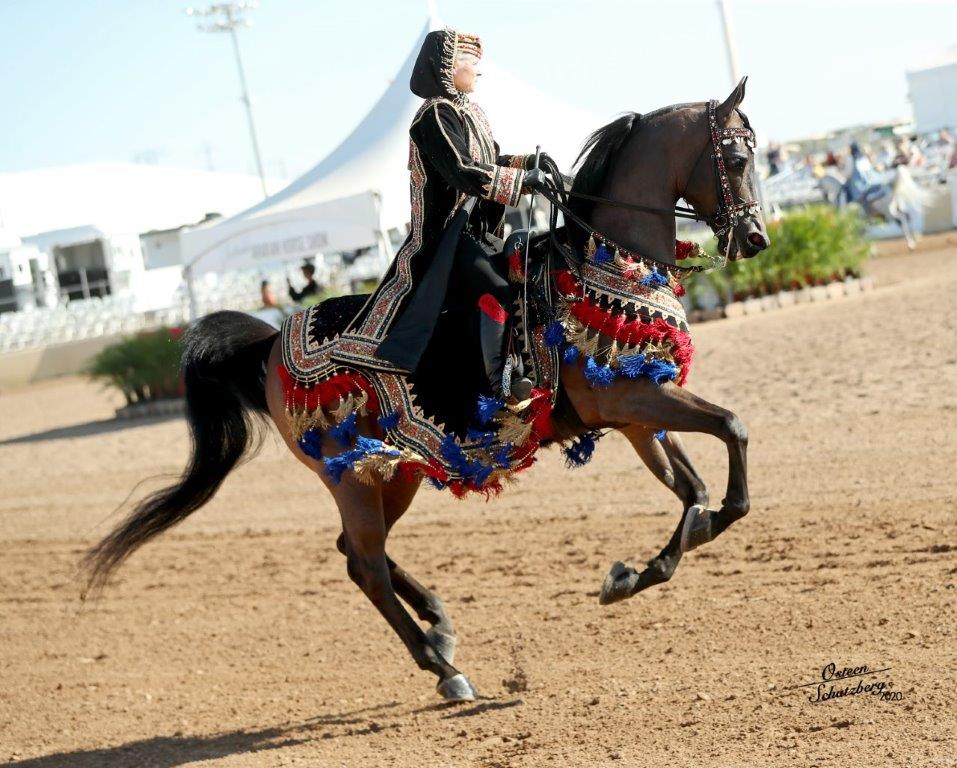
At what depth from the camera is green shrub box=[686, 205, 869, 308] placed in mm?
17672

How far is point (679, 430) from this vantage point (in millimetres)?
4895

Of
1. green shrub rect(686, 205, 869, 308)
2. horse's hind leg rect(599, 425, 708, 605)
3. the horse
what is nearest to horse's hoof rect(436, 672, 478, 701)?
the horse

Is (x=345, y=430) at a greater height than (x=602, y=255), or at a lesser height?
lesser

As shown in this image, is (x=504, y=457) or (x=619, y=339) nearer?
(x=619, y=339)

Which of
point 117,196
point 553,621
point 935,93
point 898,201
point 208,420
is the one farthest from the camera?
point 117,196

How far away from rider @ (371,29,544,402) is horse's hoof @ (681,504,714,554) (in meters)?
0.84

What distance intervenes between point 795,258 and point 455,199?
13.2 meters

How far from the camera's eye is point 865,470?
8.59 m

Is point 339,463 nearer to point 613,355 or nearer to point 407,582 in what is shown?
point 407,582

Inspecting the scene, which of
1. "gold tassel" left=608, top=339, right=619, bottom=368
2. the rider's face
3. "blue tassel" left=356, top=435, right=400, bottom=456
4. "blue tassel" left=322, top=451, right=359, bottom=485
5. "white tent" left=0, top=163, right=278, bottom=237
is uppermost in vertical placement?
"white tent" left=0, top=163, right=278, bottom=237

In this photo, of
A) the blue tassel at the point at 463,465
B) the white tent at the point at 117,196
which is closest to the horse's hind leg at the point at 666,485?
the blue tassel at the point at 463,465

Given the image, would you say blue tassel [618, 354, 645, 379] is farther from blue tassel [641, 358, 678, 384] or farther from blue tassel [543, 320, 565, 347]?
blue tassel [543, 320, 565, 347]

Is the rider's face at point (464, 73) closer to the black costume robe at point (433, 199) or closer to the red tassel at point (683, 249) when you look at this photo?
the black costume robe at point (433, 199)

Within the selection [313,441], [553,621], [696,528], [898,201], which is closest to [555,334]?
[696,528]
